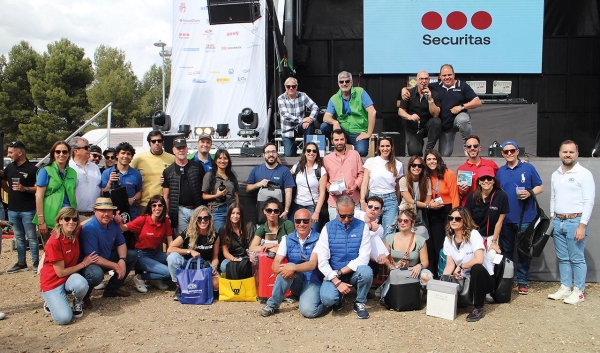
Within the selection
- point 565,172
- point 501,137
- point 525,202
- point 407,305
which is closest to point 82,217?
point 407,305

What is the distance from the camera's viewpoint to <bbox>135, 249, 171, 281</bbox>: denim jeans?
18.2 ft

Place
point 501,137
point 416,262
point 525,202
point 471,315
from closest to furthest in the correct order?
point 471,315
point 416,262
point 525,202
point 501,137

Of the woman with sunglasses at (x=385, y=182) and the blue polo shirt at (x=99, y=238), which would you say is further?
the woman with sunglasses at (x=385, y=182)

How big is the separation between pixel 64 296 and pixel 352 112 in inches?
146

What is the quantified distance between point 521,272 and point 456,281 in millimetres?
1247

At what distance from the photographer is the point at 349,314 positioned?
4.79 metres

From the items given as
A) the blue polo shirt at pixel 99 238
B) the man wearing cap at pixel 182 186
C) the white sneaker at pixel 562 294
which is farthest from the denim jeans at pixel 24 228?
the white sneaker at pixel 562 294

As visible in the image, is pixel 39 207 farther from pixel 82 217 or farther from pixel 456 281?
pixel 456 281

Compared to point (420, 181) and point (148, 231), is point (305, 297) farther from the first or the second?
point (148, 231)

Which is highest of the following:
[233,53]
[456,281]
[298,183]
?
[233,53]

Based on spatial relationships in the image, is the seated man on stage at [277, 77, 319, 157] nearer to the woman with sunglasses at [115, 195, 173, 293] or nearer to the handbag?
the woman with sunglasses at [115, 195, 173, 293]

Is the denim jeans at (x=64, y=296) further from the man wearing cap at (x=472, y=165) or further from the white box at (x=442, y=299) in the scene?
the man wearing cap at (x=472, y=165)

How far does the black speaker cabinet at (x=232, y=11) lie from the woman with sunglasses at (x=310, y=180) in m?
4.25

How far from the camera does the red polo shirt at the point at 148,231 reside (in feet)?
18.2
